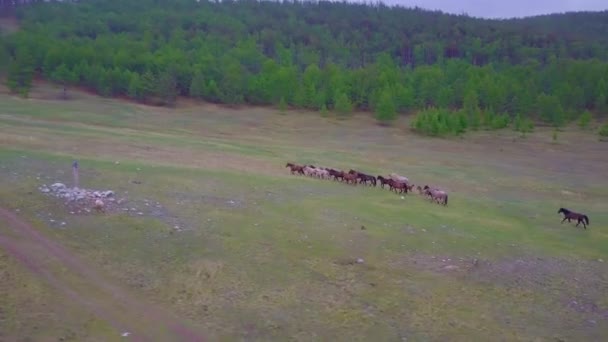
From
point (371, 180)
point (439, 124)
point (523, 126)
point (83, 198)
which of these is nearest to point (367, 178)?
point (371, 180)

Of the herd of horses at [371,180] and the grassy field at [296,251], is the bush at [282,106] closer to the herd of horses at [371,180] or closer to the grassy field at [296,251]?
the grassy field at [296,251]

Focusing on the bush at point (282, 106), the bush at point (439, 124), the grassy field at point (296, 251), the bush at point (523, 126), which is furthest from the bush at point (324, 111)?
the grassy field at point (296, 251)

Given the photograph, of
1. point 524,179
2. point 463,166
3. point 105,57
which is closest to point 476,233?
point 524,179

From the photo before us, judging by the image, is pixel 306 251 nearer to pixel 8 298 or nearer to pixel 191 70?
pixel 8 298

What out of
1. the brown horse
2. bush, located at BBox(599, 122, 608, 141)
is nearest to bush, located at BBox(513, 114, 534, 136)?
bush, located at BBox(599, 122, 608, 141)

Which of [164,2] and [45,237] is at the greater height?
[164,2]

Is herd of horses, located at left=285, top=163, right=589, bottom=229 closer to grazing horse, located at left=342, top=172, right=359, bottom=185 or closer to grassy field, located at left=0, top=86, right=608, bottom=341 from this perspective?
grazing horse, located at left=342, top=172, right=359, bottom=185
